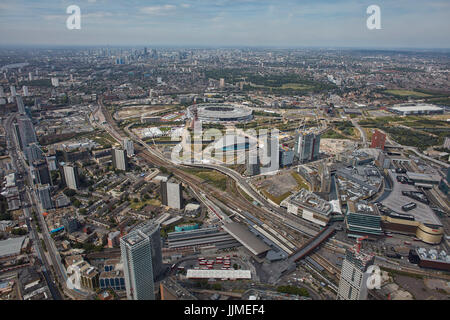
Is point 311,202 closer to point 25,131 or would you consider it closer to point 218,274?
point 218,274

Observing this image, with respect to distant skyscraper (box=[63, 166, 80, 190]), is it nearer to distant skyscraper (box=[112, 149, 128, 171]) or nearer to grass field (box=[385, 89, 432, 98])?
distant skyscraper (box=[112, 149, 128, 171])

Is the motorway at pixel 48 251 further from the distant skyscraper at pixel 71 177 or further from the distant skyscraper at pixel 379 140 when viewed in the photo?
the distant skyscraper at pixel 379 140

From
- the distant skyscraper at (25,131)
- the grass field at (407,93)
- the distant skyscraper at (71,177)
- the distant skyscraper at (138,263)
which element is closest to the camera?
the distant skyscraper at (138,263)

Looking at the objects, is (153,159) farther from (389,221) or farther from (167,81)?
(167,81)

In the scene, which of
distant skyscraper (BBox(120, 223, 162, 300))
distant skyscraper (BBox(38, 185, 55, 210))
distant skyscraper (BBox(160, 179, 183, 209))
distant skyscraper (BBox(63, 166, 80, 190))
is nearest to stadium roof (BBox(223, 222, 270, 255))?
distant skyscraper (BBox(160, 179, 183, 209))

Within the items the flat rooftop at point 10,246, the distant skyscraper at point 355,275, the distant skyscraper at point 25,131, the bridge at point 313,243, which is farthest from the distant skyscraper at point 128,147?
the distant skyscraper at point 355,275
